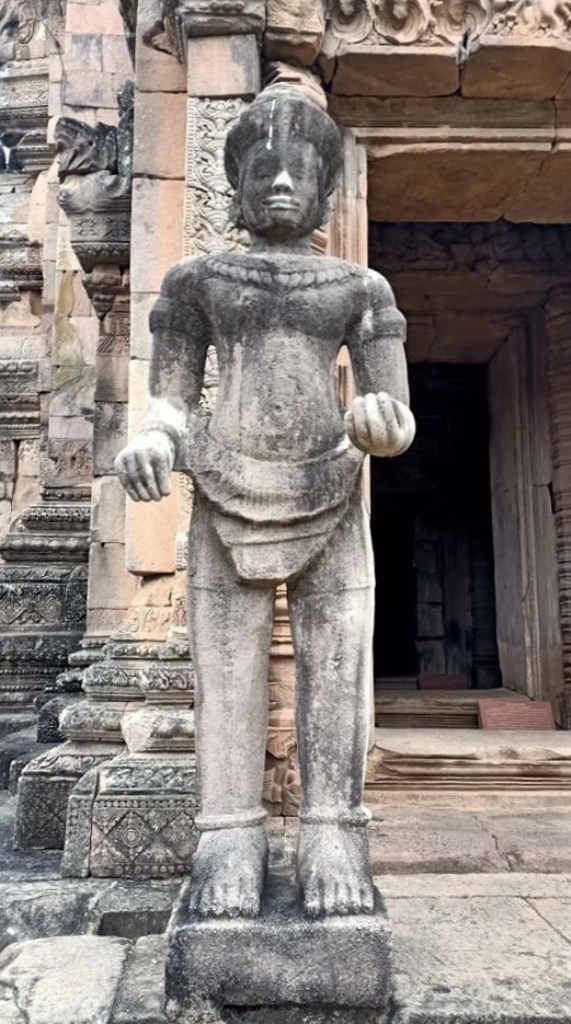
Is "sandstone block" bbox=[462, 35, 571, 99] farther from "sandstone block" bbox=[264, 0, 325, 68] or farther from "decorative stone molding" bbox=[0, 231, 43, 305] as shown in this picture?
"decorative stone molding" bbox=[0, 231, 43, 305]

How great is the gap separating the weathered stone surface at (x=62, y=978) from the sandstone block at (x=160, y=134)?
3.55 metres

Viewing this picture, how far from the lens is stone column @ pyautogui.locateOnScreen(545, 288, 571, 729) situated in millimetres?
6199

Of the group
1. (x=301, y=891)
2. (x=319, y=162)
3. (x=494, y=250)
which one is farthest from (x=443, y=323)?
(x=301, y=891)

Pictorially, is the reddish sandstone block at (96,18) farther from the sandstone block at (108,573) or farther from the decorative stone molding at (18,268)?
the sandstone block at (108,573)

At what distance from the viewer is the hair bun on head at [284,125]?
214cm

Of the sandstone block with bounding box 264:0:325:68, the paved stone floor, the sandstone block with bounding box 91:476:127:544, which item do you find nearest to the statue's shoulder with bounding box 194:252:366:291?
the paved stone floor

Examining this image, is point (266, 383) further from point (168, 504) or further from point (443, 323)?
point (443, 323)

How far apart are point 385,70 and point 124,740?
374 centimetres

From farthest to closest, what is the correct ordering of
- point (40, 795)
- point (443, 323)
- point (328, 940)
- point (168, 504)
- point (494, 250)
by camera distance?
point (443, 323), point (494, 250), point (168, 504), point (40, 795), point (328, 940)

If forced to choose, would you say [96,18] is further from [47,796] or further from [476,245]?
[47,796]

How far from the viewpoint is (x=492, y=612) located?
8.90 meters

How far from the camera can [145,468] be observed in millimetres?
1924

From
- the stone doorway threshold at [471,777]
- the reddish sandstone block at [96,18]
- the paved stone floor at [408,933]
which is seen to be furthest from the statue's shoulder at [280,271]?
the reddish sandstone block at [96,18]

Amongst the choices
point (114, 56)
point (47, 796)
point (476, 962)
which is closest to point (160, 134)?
point (114, 56)
